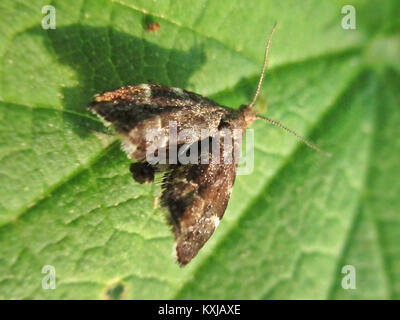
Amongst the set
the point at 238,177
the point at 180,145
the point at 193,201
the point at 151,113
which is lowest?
the point at 193,201

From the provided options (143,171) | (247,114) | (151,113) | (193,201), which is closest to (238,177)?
(247,114)

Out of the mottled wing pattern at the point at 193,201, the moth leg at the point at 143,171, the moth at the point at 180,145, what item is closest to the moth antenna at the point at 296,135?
the moth at the point at 180,145

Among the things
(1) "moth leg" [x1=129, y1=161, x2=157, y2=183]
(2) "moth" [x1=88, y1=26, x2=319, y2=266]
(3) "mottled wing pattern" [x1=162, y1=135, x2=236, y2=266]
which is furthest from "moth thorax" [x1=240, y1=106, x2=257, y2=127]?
(1) "moth leg" [x1=129, y1=161, x2=157, y2=183]

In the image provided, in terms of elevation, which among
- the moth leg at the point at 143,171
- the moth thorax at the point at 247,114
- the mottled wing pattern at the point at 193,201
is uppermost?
the moth thorax at the point at 247,114

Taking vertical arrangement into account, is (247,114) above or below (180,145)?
above

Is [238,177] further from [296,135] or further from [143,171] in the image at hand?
[143,171]

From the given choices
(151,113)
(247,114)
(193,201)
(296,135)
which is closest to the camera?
(151,113)

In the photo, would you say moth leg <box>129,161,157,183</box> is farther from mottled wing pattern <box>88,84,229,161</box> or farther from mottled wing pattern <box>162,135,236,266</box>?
mottled wing pattern <box>88,84,229,161</box>

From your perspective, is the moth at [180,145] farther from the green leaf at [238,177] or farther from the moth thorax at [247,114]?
the green leaf at [238,177]
